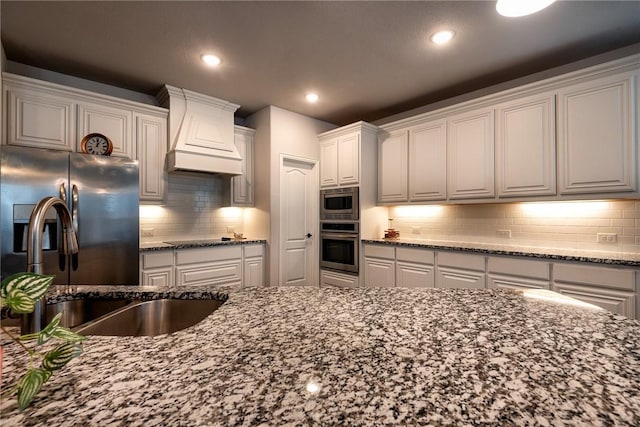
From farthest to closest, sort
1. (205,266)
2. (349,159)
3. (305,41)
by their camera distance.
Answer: (349,159) → (205,266) → (305,41)

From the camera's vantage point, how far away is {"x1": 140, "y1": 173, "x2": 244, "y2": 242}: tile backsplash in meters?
3.45

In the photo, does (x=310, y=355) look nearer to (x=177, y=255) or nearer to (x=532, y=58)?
(x=177, y=255)

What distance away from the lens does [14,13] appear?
2078 mm

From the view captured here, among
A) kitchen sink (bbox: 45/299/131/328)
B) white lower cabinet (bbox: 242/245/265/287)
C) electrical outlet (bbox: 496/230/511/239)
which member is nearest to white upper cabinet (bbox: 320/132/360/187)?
white lower cabinet (bbox: 242/245/265/287)

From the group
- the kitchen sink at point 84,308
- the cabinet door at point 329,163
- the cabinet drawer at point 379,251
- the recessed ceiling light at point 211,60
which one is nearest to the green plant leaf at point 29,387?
the kitchen sink at point 84,308

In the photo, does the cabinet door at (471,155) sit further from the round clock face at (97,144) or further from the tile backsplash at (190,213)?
the round clock face at (97,144)

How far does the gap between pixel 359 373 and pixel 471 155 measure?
3116 millimetres

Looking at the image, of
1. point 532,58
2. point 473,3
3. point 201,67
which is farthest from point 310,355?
point 532,58

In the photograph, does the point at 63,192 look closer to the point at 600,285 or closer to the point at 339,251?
the point at 339,251

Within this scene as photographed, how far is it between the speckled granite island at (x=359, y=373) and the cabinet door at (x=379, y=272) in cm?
256

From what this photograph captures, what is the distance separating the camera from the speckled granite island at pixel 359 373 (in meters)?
0.44

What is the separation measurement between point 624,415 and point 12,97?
384cm

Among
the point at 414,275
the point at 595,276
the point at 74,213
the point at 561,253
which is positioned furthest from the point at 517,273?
the point at 74,213

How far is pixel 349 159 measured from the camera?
3904 mm
